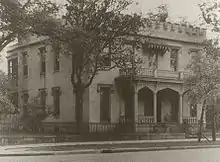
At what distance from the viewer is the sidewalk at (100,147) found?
33.8ft

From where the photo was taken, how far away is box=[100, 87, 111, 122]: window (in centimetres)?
1641

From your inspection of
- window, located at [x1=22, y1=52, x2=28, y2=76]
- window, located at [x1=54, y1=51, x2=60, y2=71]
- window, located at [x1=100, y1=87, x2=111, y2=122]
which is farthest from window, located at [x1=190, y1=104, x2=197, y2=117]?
window, located at [x1=22, y1=52, x2=28, y2=76]

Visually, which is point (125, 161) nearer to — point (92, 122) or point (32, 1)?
point (32, 1)

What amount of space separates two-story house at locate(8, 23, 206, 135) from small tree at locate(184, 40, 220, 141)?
0.28 metres

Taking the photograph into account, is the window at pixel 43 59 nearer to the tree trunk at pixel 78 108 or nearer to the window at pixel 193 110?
the tree trunk at pixel 78 108

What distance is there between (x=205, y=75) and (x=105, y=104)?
4400 millimetres

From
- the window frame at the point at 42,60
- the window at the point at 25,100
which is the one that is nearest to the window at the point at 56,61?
the window frame at the point at 42,60

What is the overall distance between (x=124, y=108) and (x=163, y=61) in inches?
91.1

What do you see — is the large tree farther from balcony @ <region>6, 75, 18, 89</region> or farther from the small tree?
the small tree

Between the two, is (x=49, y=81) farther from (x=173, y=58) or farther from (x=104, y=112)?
(x=173, y=58)

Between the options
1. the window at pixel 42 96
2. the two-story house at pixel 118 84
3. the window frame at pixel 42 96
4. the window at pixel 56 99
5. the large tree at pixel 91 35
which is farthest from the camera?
the large tree at pixel 91 35

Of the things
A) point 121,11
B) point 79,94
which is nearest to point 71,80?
point 79,94

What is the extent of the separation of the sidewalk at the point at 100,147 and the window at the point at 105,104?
2.32 m

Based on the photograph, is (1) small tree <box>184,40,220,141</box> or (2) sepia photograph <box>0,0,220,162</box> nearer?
(2) sepia photograph <box>0,0,220,162</box>
